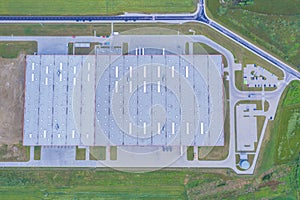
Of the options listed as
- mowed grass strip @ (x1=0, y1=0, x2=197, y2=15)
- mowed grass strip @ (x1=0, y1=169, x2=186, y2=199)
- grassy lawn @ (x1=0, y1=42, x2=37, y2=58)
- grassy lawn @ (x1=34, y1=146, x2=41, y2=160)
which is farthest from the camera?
mowed grass strip @ (x1=0, y1=0, x2=197, y2=15)

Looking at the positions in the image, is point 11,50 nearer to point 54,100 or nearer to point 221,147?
point 54,100

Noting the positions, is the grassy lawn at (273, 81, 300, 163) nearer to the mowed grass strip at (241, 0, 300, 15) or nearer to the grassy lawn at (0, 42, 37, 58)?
the mowed grass strip at (241, 0, 300, 15)

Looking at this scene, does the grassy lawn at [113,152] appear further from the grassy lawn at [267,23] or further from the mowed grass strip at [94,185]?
the grassy lawn at [267,23]

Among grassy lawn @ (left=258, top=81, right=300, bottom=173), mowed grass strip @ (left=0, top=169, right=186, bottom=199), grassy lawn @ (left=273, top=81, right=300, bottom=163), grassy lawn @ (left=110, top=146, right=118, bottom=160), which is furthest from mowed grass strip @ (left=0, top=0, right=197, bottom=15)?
mowed grass strip @ (left=0, top=169, right=186, bottom=199)

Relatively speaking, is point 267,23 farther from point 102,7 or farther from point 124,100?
point 102,7

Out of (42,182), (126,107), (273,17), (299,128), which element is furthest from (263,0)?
(42,182)
